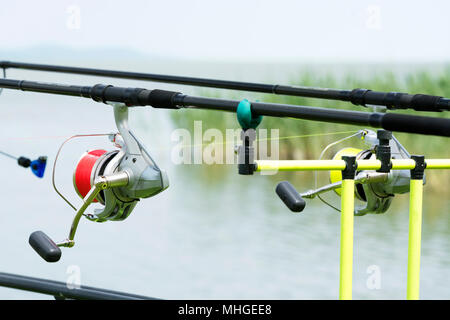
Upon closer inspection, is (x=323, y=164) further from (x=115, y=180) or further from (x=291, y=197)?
(x=115, y=180)

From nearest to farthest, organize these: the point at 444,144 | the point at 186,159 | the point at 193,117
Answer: the point at 186,159 → the point at 444,144 → the point at 193,117

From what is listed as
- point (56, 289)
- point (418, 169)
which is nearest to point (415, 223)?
point (418, 169)

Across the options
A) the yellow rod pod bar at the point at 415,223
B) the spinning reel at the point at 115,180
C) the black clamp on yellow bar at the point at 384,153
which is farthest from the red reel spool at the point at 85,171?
the yellow rod pod bar at the point at 415,223

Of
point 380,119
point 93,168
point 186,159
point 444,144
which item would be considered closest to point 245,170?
point 186,159

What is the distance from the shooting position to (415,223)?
8.86 ft

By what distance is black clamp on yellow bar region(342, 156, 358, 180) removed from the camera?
8.02ft

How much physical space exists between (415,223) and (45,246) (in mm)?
1163

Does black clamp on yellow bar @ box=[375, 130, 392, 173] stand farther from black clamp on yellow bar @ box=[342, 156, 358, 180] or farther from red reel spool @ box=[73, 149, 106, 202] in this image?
red reel spool @ box=[73, 149, 106, 202]

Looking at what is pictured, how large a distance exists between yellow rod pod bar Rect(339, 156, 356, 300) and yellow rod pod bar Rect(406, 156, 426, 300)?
0.32 metres

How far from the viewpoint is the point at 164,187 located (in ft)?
9.21

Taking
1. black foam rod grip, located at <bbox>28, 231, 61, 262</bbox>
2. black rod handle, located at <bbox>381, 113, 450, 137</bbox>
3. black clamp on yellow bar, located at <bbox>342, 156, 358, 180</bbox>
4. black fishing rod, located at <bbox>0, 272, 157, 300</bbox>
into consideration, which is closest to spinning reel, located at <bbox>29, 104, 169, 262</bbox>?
black foam rod grip, located at <bbox>28, 231, 61, 262</bbox>
